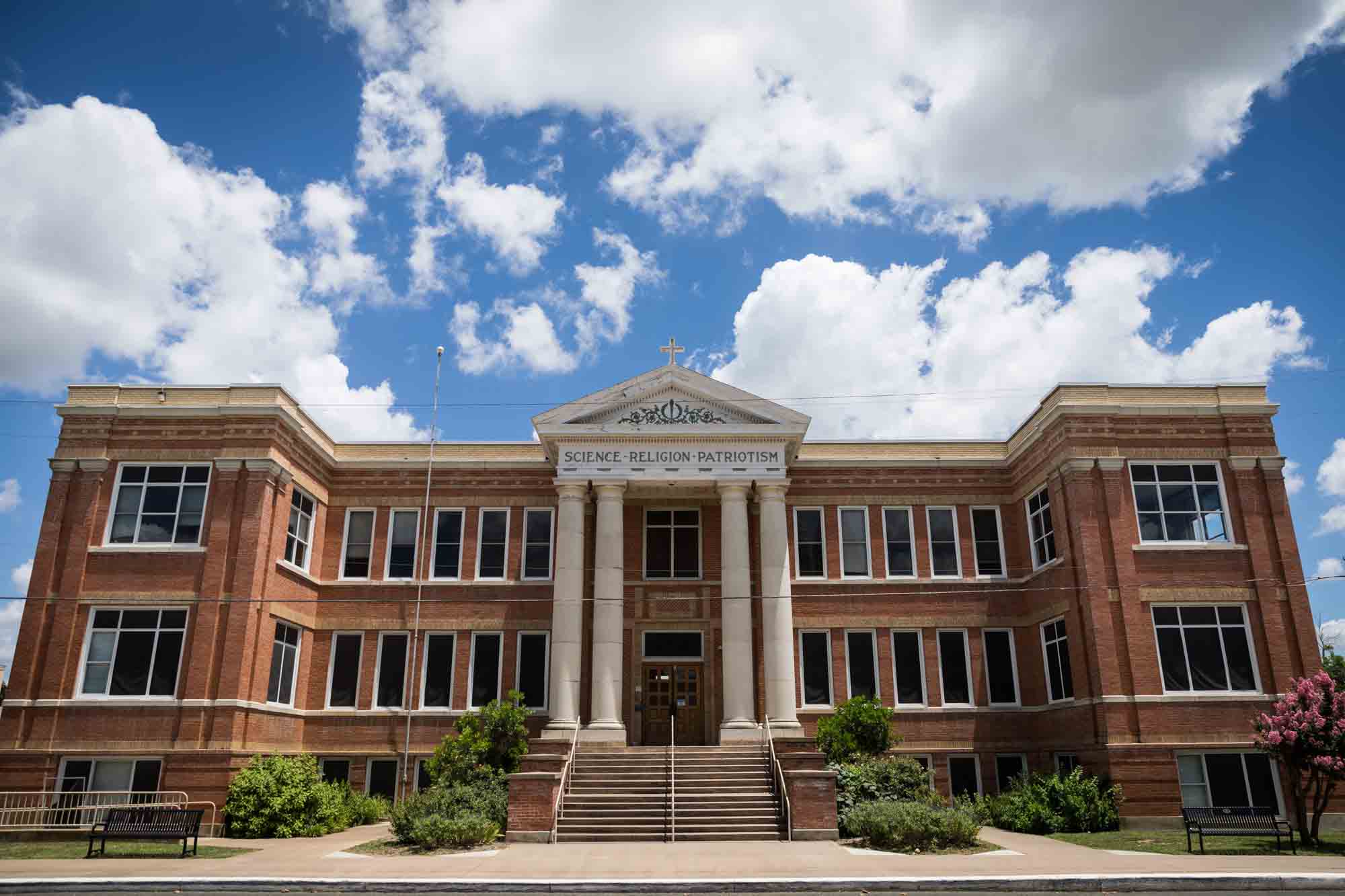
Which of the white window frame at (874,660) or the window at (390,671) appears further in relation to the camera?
the white window frame at (874,660)

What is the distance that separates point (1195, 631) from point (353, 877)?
73.2ft

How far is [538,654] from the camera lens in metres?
31.8

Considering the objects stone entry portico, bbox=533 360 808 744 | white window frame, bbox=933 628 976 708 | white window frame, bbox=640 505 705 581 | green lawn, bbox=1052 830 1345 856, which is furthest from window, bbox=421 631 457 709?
green lawn, bbox=1052 830 1345 856

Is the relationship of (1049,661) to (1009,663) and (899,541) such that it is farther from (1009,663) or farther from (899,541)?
(899,541)

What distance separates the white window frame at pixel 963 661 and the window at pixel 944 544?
1796mm

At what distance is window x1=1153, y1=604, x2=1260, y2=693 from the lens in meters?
26.2

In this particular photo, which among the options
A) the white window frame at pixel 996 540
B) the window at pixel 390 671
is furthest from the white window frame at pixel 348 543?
the white window frame at pixel 996 540

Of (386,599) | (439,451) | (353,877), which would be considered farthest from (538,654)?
(353,877)

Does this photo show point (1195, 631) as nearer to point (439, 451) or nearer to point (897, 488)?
point (897, 488)

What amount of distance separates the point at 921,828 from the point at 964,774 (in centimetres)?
1145

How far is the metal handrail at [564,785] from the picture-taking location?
22.3 m

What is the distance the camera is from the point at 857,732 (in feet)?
88.4

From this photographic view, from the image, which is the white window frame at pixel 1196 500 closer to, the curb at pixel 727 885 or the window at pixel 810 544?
the window at pixel 810 544

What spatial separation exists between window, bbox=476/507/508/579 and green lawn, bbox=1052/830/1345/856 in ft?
60.2
